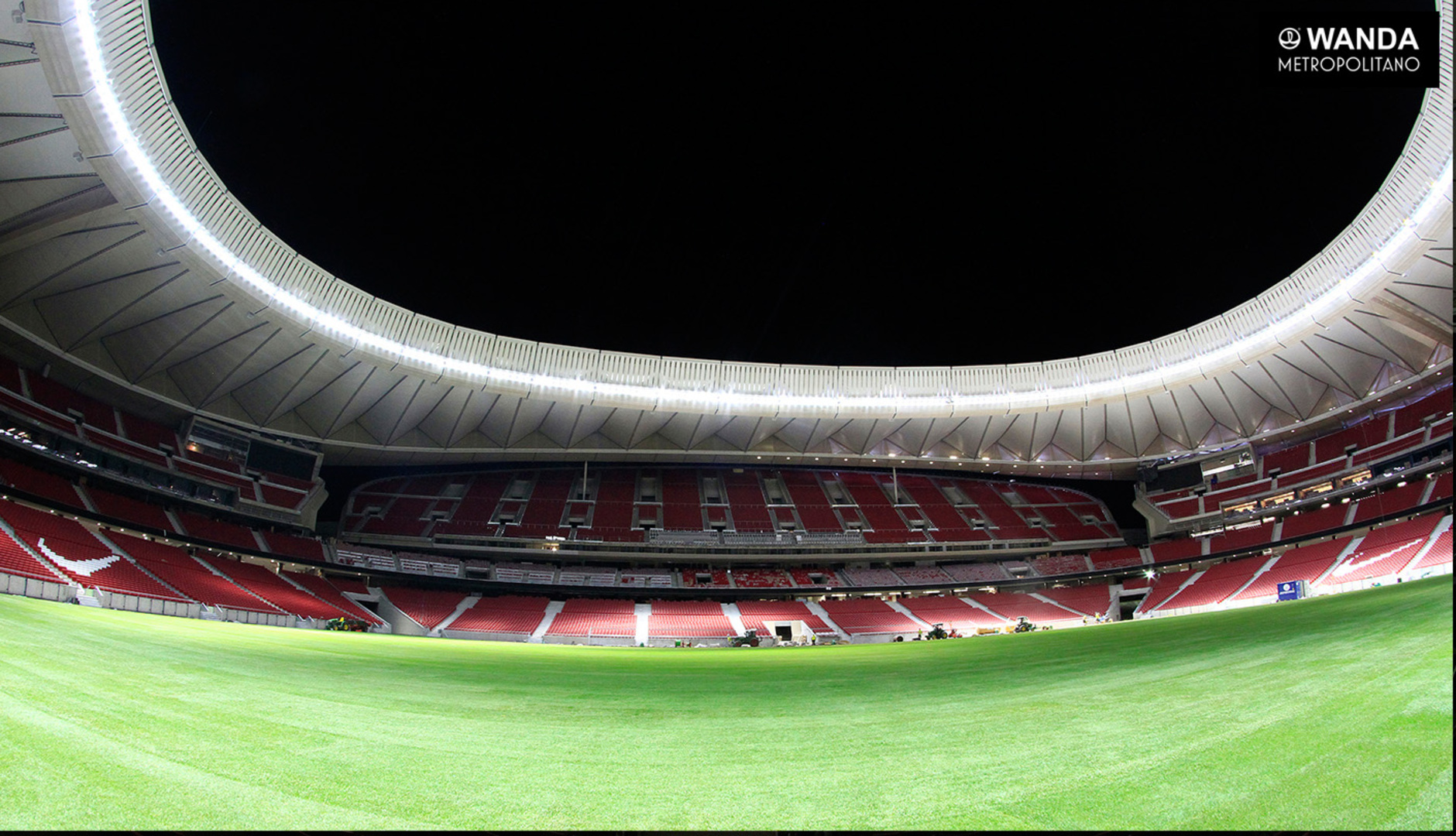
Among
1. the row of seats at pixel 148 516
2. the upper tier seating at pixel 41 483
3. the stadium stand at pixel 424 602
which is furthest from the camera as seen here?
the stadium stand at pixel 424 602

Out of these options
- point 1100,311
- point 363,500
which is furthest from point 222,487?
point 1100,311

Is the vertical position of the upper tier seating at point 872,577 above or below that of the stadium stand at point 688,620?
above

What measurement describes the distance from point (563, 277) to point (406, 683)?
2850 centimetres

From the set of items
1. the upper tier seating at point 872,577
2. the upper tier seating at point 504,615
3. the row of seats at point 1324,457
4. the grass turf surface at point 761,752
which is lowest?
the grass turf surface at point 761,752

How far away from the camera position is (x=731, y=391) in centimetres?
3697

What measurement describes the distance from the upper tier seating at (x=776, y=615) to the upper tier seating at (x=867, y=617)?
114 cm

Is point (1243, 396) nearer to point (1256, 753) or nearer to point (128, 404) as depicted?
point (1256, 753)

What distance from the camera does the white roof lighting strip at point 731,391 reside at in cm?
1803

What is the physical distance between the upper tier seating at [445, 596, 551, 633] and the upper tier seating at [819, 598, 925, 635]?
53.0 feet

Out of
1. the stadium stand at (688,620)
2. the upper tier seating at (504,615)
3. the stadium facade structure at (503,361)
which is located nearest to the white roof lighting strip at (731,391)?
the stadium facade structure at (503,361)

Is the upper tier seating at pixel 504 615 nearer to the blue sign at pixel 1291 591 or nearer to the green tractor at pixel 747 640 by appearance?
the green tractor at pixel 747 640

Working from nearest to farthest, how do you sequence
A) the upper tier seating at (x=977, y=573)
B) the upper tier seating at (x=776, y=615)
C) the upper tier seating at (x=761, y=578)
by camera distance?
1. the upper tier seating at (x=776, y=615)
2. the upper tier seating at (x=761, y=578)
3. the upper tier seating at (x=977, y=573)

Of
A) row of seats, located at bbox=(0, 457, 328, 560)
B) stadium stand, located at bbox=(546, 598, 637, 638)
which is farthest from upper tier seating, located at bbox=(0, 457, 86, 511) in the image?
stadium stand, located at bbox=(546, 598, 637, 638)

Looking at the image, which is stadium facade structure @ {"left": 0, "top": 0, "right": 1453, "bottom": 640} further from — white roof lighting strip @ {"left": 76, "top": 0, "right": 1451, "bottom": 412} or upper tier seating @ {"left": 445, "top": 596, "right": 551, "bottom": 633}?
upper tier seating @ {"left": 445, "top": 596, "right": 551, "bottom": 633}
